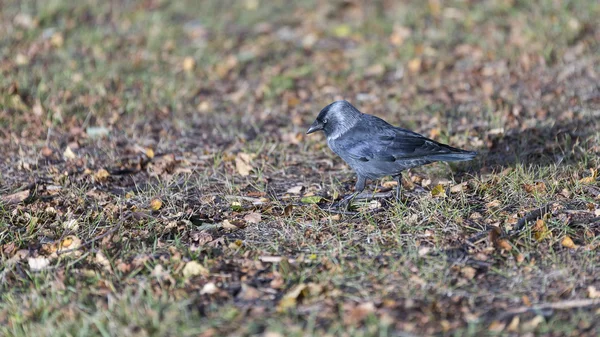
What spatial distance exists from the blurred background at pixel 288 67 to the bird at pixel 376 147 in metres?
1.00

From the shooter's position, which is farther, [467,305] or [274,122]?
[274,122]

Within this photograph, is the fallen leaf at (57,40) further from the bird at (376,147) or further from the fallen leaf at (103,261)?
the fallen leaf at (103,261)

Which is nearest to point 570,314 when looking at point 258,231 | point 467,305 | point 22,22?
point 467,305

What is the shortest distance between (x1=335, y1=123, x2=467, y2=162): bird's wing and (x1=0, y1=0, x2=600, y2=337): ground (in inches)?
12.8

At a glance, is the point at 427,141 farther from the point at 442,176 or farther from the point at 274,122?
the point at 274,122

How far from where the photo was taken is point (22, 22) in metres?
9.44

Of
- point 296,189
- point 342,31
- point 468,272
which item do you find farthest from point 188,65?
point 468,272

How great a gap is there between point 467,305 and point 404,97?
4.17 m

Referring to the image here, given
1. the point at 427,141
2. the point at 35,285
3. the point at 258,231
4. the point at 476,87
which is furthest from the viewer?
the point at 476,87

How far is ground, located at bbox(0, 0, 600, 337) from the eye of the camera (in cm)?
408

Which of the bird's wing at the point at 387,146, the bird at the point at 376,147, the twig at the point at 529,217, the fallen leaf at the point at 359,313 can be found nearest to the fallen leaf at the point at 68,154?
the bird at the point at 376,147

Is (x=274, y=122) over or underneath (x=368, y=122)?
underneath

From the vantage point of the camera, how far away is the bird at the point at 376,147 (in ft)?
17.6

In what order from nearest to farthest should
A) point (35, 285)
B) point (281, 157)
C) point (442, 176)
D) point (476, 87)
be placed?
point (35, 285) < point (442, 176) < point (281, 157) < point (476, 87)
